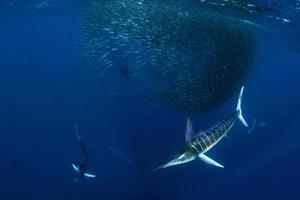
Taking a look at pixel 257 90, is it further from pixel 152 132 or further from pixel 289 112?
pixel 152 132

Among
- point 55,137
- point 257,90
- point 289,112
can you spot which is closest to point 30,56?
point 55,137

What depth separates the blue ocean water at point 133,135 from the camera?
20297 millimetres

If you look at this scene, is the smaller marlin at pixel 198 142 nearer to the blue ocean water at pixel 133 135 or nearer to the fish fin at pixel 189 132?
the fish fin at pixel 189 132

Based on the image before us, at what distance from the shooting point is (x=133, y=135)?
23547 millimetres

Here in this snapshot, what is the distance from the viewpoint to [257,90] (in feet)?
117

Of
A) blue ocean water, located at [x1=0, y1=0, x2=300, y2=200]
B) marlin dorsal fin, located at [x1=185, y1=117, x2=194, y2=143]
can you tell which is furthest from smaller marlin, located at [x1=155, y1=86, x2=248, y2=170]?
blue ocean water, located at [x1=0, y1=0, x2=300, y2=200]

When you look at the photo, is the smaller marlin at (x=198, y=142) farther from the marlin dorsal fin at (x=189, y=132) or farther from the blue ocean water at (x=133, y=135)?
the blue ocean water at (x=133, y=135)

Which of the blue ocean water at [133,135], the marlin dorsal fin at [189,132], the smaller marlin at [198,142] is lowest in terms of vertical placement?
the blue ocean water at [133,135]

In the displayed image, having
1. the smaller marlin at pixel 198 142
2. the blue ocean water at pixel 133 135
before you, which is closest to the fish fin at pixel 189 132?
the smaller marlin at pixel 198 142

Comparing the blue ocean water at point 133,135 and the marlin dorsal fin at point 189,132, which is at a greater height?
the marlin dorsal fin at point 189,132

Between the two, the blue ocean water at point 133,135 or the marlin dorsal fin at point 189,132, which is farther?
the blue ocean water at point 133,135

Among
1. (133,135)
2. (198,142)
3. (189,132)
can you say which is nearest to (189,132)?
(189,132)

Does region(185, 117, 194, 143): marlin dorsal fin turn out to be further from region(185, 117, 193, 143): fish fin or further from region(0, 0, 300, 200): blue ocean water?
region(0, 0, 300, 200): blue ocean water

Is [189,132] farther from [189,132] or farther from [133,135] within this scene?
[133,135]
